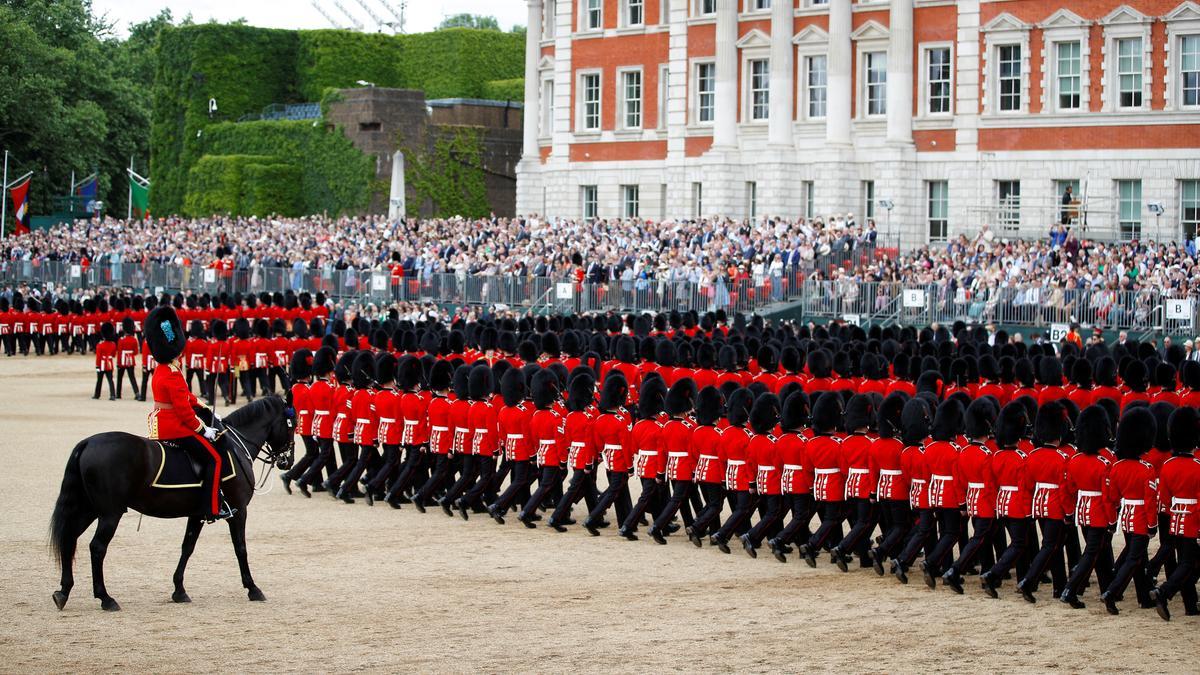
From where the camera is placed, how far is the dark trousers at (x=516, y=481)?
50.9ft

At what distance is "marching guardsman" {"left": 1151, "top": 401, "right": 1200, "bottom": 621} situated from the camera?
37.9 ft

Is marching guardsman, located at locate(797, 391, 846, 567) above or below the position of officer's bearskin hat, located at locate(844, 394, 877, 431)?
below

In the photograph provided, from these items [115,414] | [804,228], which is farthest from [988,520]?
[804,228]

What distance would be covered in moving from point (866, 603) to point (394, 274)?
2502cm

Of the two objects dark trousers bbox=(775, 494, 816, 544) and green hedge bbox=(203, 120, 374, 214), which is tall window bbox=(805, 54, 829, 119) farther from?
dark trousers bbox=(775, 494, 816, 544)

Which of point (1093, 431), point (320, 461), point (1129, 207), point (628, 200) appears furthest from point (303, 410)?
point (628, 200)

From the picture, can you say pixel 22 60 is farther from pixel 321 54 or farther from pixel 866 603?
pixel 866 603

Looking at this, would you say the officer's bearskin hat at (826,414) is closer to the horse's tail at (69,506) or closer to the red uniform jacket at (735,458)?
the red uniform jacket at (735,458)

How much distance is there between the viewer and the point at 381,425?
54.2 ft

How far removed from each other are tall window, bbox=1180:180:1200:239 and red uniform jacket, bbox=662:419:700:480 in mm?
24954

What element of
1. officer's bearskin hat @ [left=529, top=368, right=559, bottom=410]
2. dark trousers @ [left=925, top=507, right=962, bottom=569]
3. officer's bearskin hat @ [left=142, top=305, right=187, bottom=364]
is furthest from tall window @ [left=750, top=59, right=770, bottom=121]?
officer's bearskin hat @ [left=142, top=305, right=187, bottom=364]

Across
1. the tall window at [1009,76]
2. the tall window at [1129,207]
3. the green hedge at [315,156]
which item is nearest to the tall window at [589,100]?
the green hedge at [315,156]

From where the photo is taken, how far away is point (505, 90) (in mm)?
60469

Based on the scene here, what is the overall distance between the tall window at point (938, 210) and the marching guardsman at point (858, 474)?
27215 millimetres
